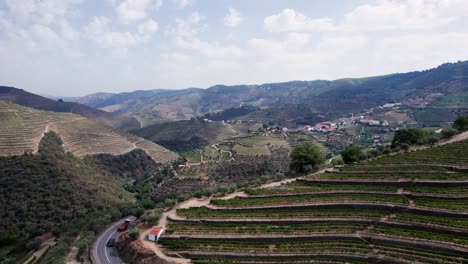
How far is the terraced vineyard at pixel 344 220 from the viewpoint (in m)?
33.2

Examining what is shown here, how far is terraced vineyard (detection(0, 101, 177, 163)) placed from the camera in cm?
9475

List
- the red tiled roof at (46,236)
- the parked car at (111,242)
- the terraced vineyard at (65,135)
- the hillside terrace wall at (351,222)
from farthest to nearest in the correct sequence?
the terraced vineyard at (65,135) < the red tiled roof at (46,236) < the parked car at (111,242) < the hillside terrace wall at (351,222)

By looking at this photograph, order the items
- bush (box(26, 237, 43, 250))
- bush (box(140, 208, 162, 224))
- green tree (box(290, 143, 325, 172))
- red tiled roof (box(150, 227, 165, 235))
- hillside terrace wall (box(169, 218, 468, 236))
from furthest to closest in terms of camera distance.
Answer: green tree (box(290, 143, 325, 172)) < bush (box(26, 237, 43, 250)) < bush (box(140, 208, 162, 224)) < red tiled roof (box(150, 227, 165, 235)) < hillside terrace wall (box(169, 218, 468, 236))

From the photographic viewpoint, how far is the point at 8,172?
7650cm

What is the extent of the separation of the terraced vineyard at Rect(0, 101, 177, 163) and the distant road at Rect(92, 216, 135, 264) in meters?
52.2

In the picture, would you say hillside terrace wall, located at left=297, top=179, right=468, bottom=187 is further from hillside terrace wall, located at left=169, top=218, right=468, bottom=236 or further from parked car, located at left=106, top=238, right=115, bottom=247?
parked car, located at left=106, top=238, right=115, bottom=247

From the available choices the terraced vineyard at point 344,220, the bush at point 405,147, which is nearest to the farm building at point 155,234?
the terraced vineyard at point 344,220

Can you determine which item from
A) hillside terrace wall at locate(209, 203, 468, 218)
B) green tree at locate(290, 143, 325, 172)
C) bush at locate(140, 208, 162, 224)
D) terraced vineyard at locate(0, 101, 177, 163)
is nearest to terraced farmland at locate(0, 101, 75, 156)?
terraced vineyard at locate(0, 101, 177, 163)

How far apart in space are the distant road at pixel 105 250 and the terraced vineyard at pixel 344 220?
27.8 feet

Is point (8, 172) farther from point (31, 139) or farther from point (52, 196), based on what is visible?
point (31, 139)

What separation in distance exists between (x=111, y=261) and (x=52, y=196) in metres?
40.0

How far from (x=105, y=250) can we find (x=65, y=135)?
90081 mm

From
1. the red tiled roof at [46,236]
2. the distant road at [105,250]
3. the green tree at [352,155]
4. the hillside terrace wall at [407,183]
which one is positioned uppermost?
the green tree at [352,155]

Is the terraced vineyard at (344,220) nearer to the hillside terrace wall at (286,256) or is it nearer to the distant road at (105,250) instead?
the hillside terrace wall at (286,256)
